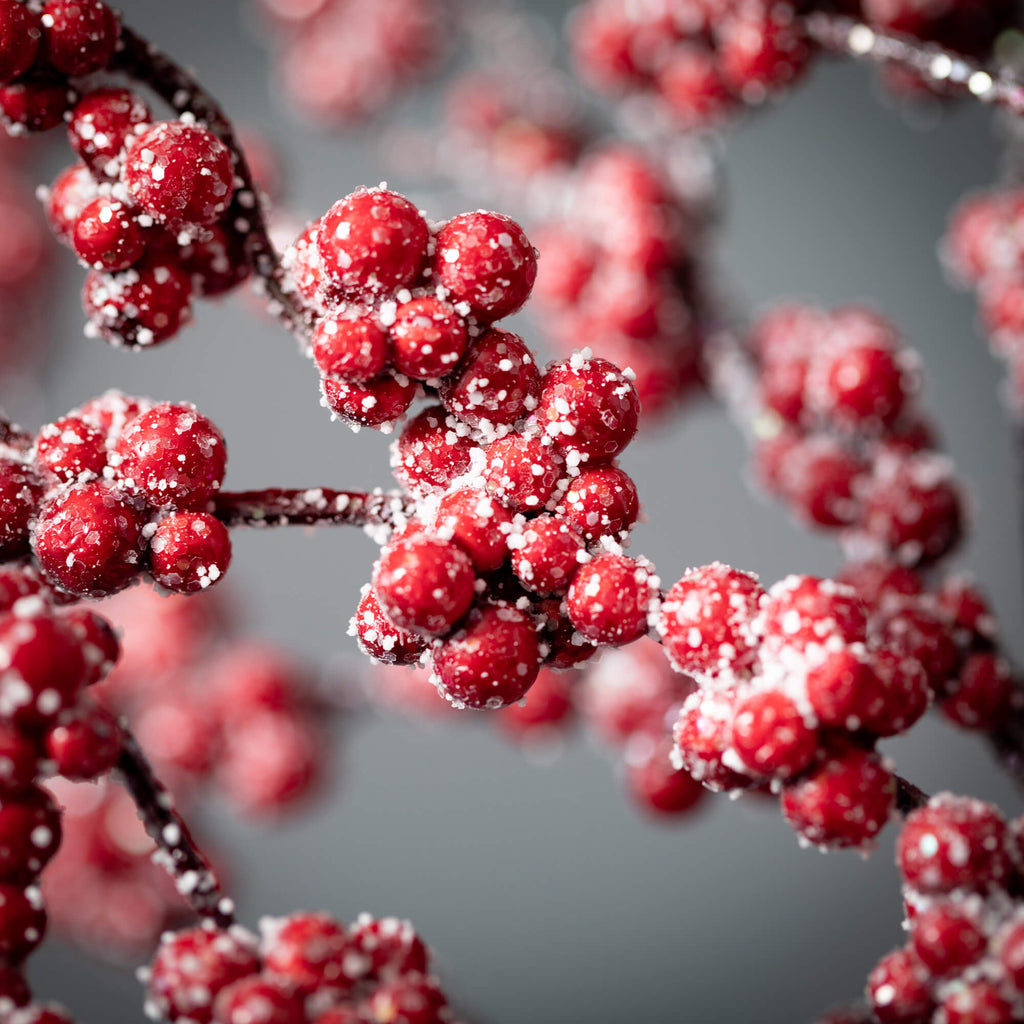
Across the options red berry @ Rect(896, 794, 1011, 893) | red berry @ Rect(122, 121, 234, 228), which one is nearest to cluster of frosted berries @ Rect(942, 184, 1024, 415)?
red berry @ Rect(896, 794, 1011, 893)

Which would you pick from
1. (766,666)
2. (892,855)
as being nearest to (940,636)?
(766,666)

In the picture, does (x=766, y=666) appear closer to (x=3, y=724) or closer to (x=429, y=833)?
(x=3, y=724)

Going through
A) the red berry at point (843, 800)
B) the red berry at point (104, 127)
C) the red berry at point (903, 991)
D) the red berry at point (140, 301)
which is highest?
the red berry at point (104, 127)

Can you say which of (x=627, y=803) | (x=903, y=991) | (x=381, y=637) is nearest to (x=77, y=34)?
(x=381, y=637)

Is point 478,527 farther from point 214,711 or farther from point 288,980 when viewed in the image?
point 214,711

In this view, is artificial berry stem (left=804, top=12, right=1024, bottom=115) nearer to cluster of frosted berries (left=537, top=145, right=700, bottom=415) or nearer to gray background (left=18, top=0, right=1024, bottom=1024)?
cluster of frosted berries (left=537, top=145, right=700, bottom=415)

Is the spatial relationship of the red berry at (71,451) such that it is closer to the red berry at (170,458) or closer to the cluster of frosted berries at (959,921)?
the red berry at (170,458)

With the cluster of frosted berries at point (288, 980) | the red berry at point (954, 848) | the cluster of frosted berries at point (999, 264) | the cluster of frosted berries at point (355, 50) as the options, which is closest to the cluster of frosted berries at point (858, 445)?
the cluster of frosted berries at point (999, 264)
